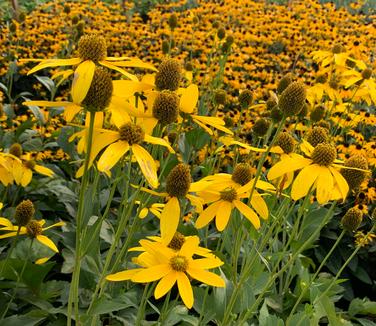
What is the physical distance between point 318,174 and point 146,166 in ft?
1.47

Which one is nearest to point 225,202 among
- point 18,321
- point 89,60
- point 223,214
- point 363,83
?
point 223,214

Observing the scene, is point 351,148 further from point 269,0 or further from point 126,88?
point 269,0

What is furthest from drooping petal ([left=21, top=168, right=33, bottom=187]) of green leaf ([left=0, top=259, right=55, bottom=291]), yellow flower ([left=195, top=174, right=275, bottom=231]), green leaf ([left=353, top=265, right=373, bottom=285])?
green leaf ([left=353, top=265, right=373, bottom=285])

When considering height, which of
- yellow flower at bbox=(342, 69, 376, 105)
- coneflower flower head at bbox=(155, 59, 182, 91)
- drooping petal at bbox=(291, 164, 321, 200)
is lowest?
yellow flower at bbox=(342, 69, 376, 105)

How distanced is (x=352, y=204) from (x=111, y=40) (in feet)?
9.00

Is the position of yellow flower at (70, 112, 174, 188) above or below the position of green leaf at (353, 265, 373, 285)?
above

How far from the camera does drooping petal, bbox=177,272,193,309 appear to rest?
1.10 meters

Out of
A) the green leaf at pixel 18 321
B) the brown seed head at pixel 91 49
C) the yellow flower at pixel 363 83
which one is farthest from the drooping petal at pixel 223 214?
the yellow flower at pixel 363 83

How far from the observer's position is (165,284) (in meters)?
1.14

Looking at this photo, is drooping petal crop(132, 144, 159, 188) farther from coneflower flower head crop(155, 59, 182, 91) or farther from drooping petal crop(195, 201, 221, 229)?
drooping petal crop(195, 201, 221, 229)

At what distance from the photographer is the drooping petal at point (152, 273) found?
1.10 metres

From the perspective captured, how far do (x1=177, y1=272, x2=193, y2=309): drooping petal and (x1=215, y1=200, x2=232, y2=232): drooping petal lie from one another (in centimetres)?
20

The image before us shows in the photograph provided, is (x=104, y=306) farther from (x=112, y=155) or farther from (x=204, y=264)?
(x=112, y=155)

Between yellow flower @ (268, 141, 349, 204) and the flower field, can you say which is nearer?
the flower field
